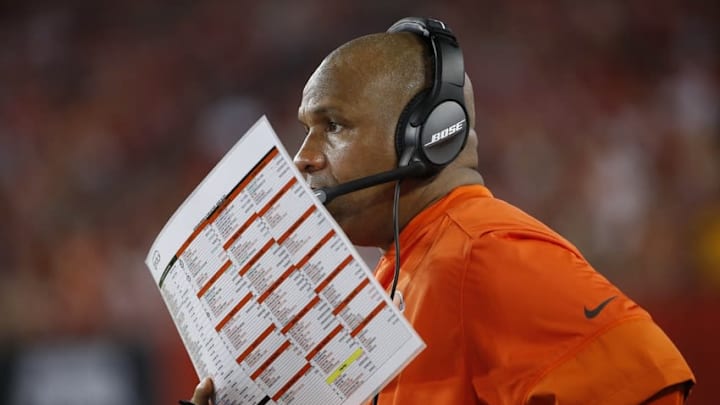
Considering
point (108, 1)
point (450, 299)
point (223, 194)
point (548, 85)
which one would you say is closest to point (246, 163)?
point (223, 194)

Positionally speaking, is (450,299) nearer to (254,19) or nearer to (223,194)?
(223,194)

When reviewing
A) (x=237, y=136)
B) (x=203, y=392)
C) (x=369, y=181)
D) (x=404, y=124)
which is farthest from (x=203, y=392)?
(x=237, y=136)

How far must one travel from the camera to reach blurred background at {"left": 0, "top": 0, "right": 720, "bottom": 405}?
4.96 m

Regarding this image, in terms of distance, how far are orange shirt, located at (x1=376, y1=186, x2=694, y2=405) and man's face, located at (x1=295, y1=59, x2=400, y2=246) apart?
0.49ft

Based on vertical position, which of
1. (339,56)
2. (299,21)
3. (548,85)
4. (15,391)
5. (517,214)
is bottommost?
(517,214)

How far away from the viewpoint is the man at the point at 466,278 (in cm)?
134

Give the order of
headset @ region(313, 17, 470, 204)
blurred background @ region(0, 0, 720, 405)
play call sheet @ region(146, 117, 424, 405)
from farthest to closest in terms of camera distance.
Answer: blurred background @ region(0, 0, 720, 405) → headset @ region(313, 17, 470, 204) → play call sheet @ region(146, 117, 424, 405)

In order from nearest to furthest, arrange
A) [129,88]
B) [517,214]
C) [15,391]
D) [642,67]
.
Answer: [517,214] < [15,391] < [642,67] < [129,88]

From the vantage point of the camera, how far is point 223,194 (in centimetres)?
146

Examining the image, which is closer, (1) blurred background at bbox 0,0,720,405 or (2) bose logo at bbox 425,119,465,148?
(2) bose logo at bbox 425,119,465,148

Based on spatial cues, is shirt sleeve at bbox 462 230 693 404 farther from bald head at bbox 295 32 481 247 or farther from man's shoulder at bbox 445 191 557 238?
bald head at bbox 295 32 481 247

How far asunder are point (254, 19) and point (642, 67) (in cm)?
262

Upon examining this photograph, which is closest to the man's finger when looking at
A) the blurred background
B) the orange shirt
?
the orange shirt

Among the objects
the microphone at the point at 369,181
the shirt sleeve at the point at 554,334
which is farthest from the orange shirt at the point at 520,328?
the microphone at the point at 369,181
